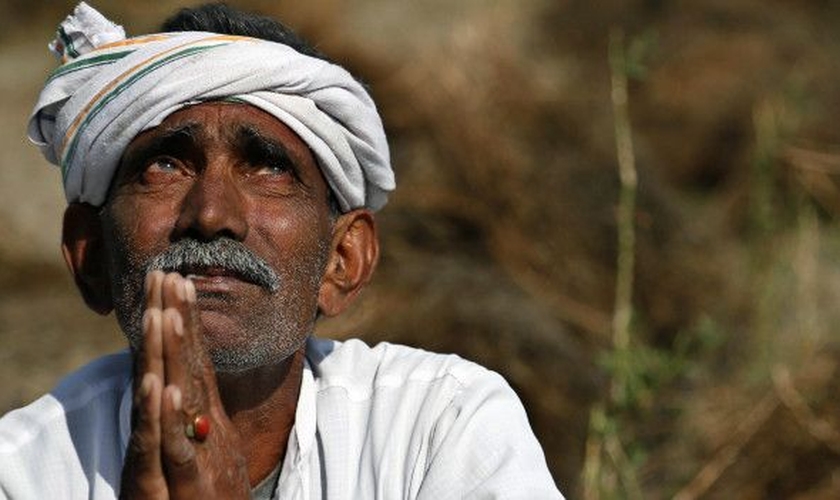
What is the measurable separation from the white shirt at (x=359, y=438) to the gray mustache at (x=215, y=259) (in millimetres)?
387

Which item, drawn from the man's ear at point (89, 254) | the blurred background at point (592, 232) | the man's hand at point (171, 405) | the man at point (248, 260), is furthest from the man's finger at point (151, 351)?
the blurred background at point (592, 232)

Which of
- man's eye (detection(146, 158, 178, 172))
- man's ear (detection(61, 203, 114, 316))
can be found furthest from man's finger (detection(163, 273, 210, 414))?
man's ear (detection(61, 203, 114, 316))

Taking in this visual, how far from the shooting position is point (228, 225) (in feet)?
9.94

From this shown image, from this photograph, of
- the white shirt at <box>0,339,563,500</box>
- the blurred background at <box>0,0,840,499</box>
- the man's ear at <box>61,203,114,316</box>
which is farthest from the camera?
the blurred background at <box>0,0,840,499</box>

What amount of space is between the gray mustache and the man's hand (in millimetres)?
328

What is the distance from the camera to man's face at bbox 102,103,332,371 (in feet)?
9.91

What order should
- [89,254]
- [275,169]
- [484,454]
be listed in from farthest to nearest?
[89,254]
[275,169]
[484,454]

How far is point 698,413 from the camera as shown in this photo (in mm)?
5969

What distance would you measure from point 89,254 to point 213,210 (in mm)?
505

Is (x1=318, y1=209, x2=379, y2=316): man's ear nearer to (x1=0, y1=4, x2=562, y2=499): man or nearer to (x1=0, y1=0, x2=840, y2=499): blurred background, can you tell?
(x1=0, y1=4, x2=562, y2=499): man

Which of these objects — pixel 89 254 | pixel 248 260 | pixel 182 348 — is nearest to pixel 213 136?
pixel 248 260

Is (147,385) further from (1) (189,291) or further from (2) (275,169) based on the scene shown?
(2) (275,169)

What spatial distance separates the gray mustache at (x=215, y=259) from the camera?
300 centimetres

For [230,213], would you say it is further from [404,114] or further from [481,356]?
[404,114]
